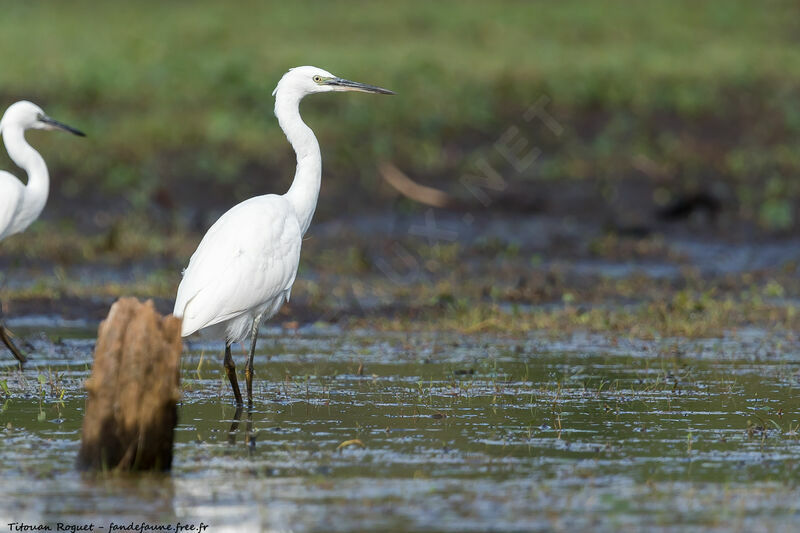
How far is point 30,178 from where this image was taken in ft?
34.5

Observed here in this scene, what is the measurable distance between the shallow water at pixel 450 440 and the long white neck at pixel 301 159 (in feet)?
3.81

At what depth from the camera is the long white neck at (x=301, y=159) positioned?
867 cm

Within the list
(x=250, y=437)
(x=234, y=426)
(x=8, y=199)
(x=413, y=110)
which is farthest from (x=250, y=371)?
(x=413, y=110)

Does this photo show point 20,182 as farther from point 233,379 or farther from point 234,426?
point 234,426

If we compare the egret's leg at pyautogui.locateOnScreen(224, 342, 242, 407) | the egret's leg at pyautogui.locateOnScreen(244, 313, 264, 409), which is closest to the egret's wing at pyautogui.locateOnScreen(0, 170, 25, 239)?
the egret's leg at pyautogui.locateOnScreen(244, 313, 264, 409)

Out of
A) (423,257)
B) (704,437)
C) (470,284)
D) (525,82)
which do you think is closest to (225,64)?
(525,82)

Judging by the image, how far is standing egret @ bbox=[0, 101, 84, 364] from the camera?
32.9ft

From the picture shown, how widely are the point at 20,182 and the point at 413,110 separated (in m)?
9.02

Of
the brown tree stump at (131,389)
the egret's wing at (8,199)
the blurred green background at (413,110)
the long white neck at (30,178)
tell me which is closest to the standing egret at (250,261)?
the brown tree stump at (131,389)

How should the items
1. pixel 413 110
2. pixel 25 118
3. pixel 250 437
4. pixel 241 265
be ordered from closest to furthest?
1. pixel 250 437
2. pixel 241 265
3. pixel 25 118
4. pixel 413 110

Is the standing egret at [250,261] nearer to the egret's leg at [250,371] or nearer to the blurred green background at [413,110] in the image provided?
the egret's leg at [250,371]

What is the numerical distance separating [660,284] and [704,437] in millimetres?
6430

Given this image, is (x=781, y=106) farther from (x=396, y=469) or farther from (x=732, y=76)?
(x=396, y=469)

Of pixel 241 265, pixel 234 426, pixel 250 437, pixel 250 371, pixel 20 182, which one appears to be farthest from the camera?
pixel 20 182
